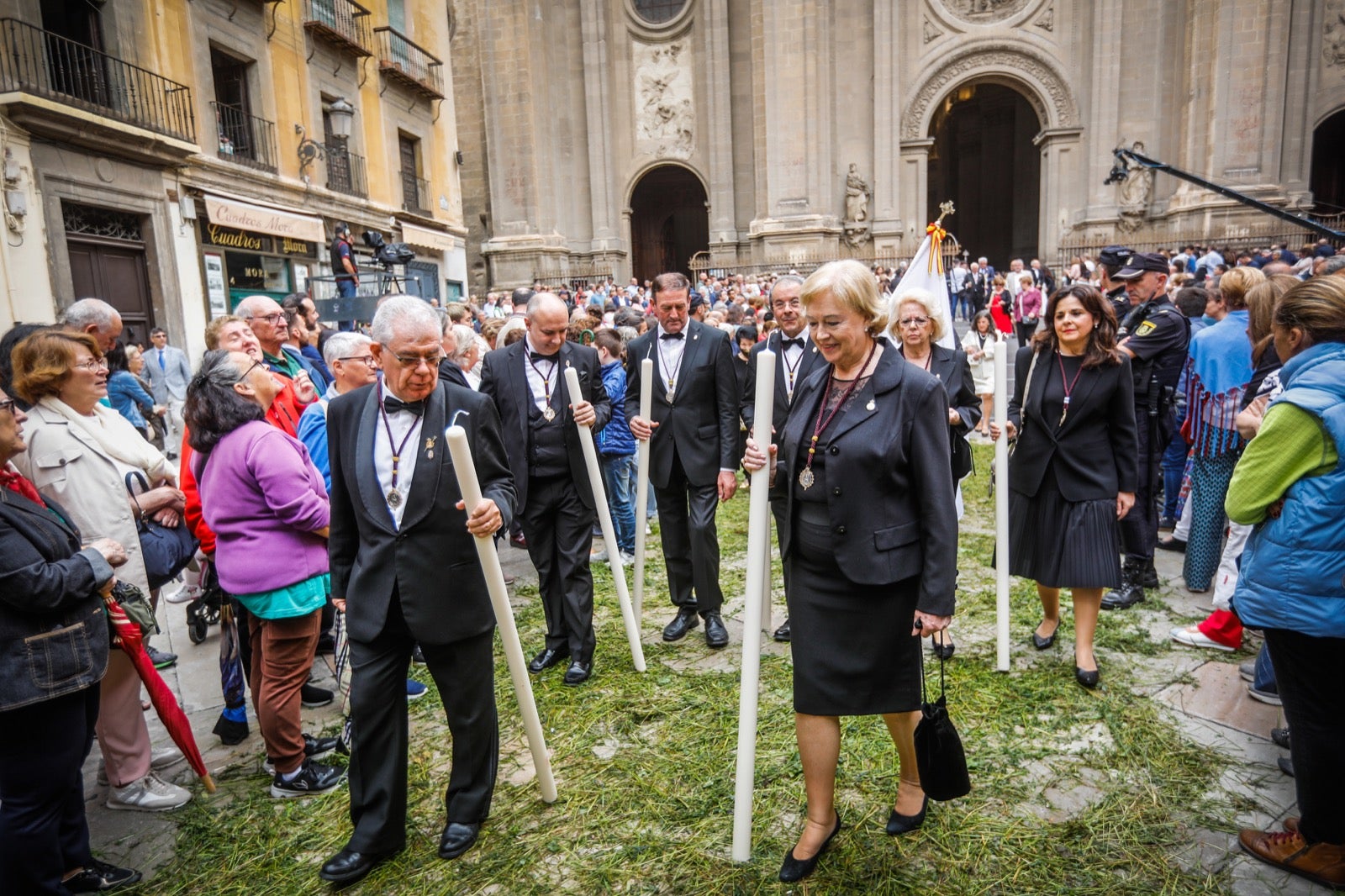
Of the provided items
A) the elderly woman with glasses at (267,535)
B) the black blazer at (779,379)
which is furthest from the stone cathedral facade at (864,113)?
the elderly woman with glasses at (267,535)

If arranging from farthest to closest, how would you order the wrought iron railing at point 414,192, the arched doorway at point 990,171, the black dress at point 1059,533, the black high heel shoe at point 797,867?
the arched doorway at point 990,171 < the wrought iron railing at point 414,192 < the black dress at point 1059,533 < the black high heel shoe at point 797,867

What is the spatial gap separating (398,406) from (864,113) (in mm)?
24684

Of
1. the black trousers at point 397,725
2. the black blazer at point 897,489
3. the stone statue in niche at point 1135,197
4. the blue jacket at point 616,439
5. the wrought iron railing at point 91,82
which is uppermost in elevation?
the wrought iron railing at point 91,82

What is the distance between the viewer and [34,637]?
2.50 metres

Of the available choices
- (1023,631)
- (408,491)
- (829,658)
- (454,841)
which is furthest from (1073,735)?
(408,491)

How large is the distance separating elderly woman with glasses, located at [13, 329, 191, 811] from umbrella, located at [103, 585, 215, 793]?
37 cm

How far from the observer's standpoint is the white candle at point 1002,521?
4227 mm

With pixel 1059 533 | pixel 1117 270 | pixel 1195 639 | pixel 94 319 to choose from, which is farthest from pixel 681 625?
pixel 1117 270

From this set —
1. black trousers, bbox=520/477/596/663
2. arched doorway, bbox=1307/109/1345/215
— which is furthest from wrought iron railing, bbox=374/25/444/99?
arched doorway, bbox=1307/109/1345/215

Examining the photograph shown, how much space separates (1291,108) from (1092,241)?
628 centimetres

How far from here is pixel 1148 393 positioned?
5.50 m

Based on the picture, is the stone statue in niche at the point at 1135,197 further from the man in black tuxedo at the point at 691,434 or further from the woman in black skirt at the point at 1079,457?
the man in black tuxedo at the point at 691,434

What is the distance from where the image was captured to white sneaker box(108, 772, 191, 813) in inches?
134

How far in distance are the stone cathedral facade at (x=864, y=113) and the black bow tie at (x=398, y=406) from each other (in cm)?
2132
